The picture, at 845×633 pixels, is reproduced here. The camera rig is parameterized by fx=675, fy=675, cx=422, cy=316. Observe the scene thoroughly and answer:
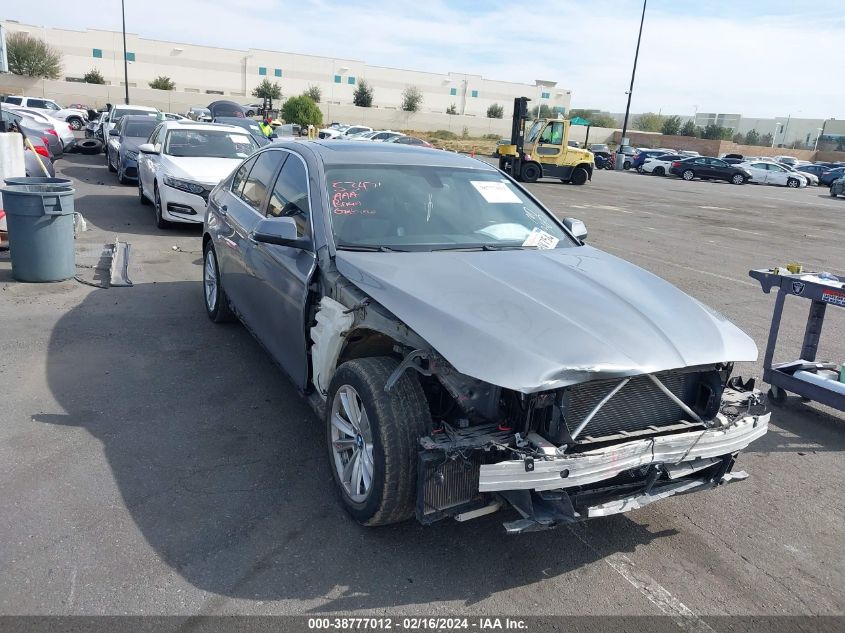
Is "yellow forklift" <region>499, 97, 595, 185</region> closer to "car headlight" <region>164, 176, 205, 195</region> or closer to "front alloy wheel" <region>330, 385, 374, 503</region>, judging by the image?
"car headlight" <region>164, 176, 205, 195</region>

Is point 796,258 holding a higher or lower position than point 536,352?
lower

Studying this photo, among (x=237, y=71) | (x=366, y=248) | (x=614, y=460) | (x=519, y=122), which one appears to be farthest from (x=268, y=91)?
(x=614, y=460)

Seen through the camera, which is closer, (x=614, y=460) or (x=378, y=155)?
(x=614, y=460)

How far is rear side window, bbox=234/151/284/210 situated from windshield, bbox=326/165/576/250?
0.90 metres

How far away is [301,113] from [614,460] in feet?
181

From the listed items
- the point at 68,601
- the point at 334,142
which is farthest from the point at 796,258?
the point at 68,601

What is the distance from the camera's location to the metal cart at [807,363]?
16.1ft

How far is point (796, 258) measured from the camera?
12.9 m

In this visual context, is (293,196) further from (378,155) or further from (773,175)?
(773,175)

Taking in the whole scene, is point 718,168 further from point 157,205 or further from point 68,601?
point 68,601

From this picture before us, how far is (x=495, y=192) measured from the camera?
4793 millimetres

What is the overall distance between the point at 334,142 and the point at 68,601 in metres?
3.49

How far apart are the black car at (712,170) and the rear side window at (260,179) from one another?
38.4m

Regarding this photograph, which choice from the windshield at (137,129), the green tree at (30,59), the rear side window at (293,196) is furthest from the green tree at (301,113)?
the rear side window at (293,196)
